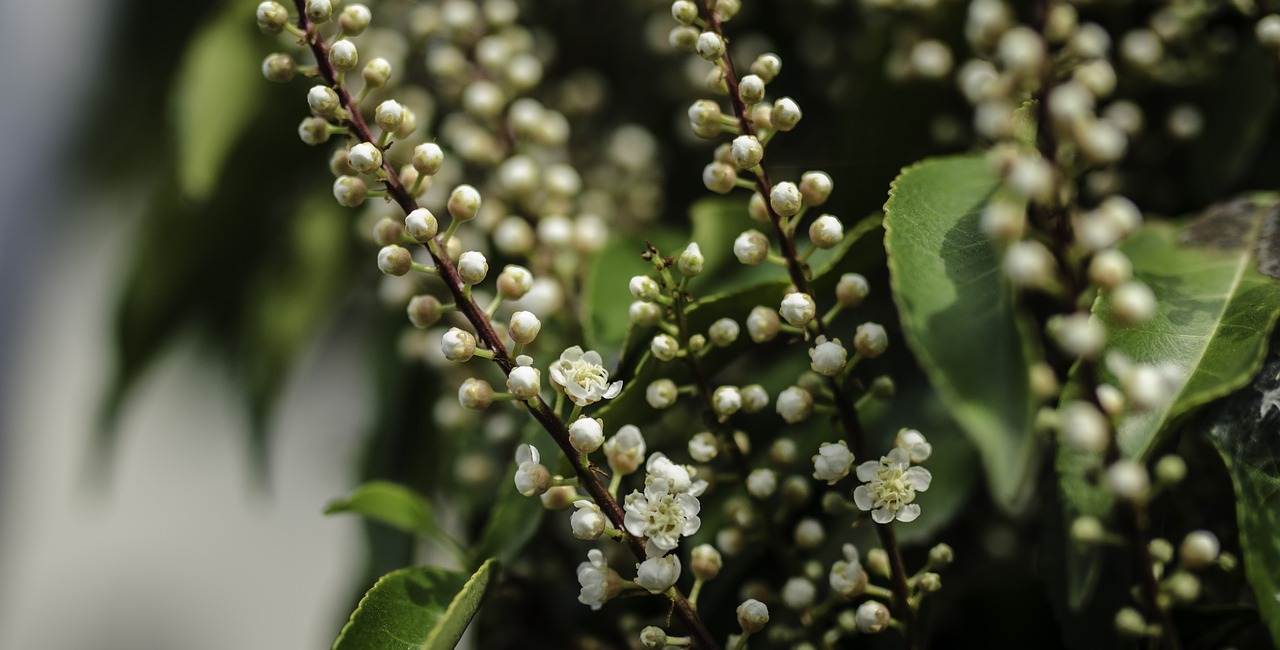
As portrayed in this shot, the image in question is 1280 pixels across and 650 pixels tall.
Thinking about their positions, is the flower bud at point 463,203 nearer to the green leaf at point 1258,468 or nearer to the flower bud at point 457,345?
the flower bud at point 457,345

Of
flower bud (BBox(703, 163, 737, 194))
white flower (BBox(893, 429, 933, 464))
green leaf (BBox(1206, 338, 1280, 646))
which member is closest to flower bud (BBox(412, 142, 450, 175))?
flower bud (BBox(703, 163, 737, 194))

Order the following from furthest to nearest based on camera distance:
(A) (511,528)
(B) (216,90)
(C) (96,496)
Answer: (C) (96,496)
(B) (216,90)
(A) (511,528)

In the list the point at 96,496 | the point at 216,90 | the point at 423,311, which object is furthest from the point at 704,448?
the point at 96,496

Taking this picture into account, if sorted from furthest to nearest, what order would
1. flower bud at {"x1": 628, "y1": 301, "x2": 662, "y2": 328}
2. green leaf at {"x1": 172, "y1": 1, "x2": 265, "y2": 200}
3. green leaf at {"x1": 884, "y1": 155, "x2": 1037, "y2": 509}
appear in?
green leaf at {"x1": 172, "y1": 1, "x2": 265, "y2": 200}
flower bud at {"x1": 628, "y1": 301, "x2": 662, "y2": 328}
green leaf at {"x1": 884, "y1": 155, "x2": 1037, "y2": 509}

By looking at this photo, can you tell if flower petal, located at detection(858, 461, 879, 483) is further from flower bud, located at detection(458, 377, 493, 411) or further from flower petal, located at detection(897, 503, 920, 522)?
flower bud, located at detection(458, 377, 493, 411)

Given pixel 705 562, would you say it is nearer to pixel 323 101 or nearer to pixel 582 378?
pixel 582 378

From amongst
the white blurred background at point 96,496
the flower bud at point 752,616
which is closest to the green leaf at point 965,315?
the flower bud at point 752,616

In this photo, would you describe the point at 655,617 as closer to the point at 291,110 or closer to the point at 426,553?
the point at 426,553
